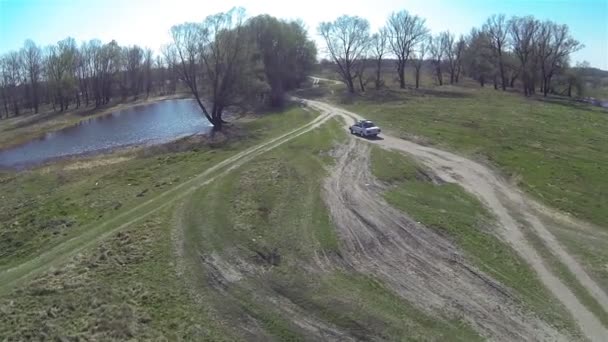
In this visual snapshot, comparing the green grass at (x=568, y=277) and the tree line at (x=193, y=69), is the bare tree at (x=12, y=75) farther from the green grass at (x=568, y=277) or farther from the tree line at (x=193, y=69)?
the green grass at (x=568, y=277)

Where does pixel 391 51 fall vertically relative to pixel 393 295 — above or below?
above

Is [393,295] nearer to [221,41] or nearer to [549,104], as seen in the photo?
[221,41]

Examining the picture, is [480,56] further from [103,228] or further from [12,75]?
[12,75]

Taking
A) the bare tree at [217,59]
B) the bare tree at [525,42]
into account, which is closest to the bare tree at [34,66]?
the bare tree at [217,59]

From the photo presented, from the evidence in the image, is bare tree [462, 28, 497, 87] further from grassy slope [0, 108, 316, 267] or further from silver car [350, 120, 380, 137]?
grassy slope [0, 108, 316, 267]

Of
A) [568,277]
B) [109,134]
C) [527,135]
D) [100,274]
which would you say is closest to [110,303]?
[100,274]

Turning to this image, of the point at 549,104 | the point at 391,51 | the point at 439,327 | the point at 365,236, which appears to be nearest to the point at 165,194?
the point at 365,236

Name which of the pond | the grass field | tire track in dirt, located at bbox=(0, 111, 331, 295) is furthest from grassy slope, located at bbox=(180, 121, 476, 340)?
the pond
